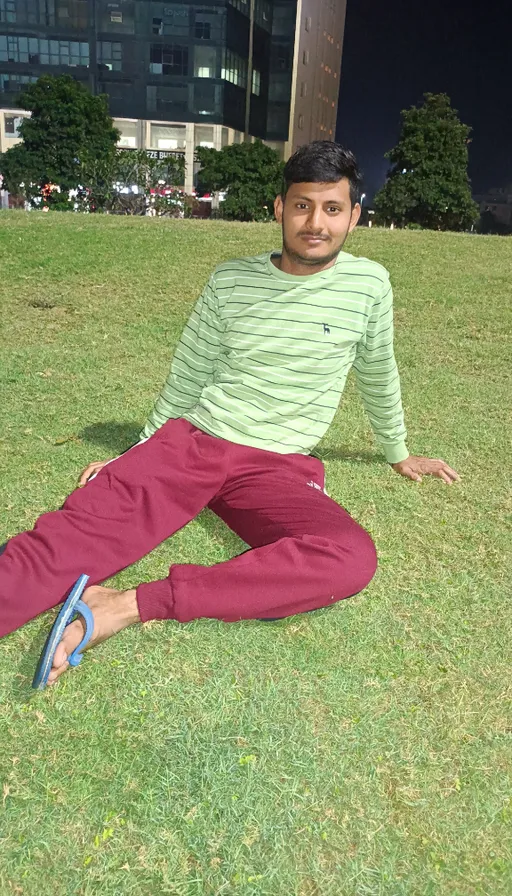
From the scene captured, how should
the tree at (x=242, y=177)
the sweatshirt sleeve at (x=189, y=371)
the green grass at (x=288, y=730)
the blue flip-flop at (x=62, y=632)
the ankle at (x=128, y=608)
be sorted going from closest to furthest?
the green grass at (x=288, y=730) → the blue flip-flop at (x=62, y=632) → the ankle at (x=128, y=608) → the sweatshirt sleeve at (x=189, y=371) → the tree at (x=242, y=177)

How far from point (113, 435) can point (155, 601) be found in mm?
2720

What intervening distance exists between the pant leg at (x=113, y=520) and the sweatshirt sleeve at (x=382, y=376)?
1.02 m

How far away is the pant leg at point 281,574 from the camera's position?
3002mm

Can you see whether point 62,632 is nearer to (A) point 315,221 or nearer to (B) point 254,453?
(B) point 254,453

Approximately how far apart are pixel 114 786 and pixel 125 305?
817 centimetres

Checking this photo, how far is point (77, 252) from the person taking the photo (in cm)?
1222

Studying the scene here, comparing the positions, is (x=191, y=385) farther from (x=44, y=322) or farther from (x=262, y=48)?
(x=262, y=48)

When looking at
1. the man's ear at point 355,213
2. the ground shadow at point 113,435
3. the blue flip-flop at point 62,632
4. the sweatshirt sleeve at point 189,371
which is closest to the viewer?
the blue flip-flop at point 62,632

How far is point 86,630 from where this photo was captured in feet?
9.23

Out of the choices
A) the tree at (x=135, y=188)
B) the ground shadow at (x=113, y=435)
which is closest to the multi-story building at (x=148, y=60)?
A: the tree at (x=135, y=188)

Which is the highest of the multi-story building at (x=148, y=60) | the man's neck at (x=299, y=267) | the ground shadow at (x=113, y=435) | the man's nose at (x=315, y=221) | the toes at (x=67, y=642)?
the multi-story building at (x=148, y=60)

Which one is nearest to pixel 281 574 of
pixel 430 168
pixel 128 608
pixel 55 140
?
pixel 128 608

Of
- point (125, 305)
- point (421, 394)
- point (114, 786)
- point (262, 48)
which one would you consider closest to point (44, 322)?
point (125, 305)

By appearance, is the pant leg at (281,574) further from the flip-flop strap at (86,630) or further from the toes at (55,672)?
the toes at (55,672)
